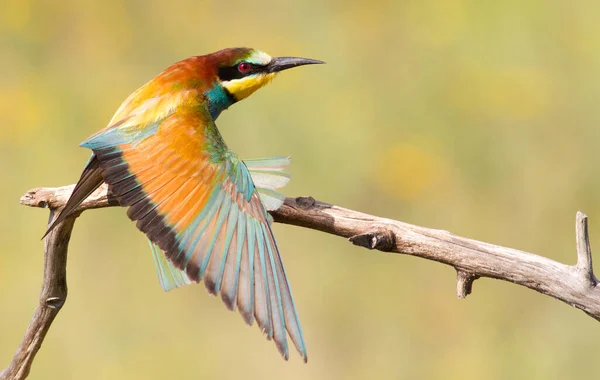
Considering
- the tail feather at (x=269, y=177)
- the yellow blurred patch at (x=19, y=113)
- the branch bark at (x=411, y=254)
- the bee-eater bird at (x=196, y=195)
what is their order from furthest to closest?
the yellow blurred patch at (x=19, y=113)
the tail feather at (x=269, y=177)
the bee-eater bird at (x=196, y=195)
the branch bark at (x=411, y=254)

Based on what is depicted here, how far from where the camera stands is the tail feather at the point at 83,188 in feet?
5.91

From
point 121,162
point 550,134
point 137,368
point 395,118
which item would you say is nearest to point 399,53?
point 395,118

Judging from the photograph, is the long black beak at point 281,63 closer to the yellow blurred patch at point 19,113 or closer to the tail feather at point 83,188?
the tail feather at point 83,188

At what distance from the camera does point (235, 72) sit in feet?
7.44

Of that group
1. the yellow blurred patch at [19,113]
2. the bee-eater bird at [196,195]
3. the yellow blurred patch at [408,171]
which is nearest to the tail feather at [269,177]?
the bee-eater bird at [196,195]

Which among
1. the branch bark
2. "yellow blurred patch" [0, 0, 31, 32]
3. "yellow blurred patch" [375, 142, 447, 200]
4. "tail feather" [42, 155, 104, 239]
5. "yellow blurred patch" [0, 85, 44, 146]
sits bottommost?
the branch bark

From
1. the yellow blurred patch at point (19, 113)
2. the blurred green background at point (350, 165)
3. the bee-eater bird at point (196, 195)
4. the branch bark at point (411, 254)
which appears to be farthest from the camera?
the yellow blurred patch at point (19, 113)

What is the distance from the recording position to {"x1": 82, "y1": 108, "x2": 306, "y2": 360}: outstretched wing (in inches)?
67.9

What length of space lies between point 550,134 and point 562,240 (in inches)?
18.2

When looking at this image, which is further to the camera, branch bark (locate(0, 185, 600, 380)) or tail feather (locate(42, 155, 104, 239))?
tail feather (locate(42, 155, 104, 239))

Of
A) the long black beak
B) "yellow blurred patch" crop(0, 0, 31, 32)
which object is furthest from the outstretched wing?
"yellow blurred patch" crop(0, 0, 31, 32)

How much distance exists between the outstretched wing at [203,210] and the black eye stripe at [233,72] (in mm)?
259

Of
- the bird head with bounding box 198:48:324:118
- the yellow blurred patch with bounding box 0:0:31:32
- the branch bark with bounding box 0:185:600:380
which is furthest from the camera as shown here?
the yellow blurred patch with bounding box 0:0:31:32

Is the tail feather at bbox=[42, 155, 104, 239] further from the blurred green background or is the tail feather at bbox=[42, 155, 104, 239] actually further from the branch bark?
the blurred green background
